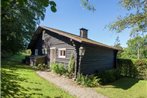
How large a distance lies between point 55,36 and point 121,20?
21.8 ft

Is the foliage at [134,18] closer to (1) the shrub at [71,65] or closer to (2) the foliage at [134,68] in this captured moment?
(2) the foliage at [134,68]

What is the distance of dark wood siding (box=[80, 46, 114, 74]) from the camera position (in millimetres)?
17116

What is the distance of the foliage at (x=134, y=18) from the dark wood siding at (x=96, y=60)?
2788 millimetres

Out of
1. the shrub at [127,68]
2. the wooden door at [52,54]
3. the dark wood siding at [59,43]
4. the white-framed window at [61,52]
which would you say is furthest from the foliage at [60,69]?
the shrub at [127,68]

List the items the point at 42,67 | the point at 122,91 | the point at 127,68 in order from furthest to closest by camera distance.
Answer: the point at 127,68 < the point at 42,67 < the point at 122,91

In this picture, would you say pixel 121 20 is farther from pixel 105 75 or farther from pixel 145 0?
pixel 105 75

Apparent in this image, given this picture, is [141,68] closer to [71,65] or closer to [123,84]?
[123,84]

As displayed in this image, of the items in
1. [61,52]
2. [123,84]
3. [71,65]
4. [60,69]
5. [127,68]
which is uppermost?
[61,52]

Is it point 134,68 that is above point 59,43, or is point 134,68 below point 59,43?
below

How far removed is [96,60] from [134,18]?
5096 mm

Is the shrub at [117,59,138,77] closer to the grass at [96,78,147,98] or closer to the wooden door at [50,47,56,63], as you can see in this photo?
the grass at [96,78,147,98]

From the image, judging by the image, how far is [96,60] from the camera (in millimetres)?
19078

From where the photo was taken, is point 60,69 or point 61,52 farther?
point 61,52

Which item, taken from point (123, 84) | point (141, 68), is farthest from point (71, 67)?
point (141, 68)
